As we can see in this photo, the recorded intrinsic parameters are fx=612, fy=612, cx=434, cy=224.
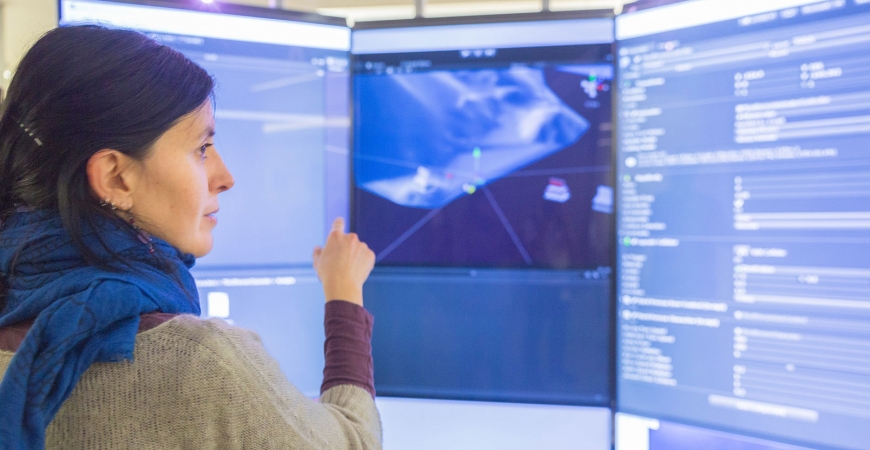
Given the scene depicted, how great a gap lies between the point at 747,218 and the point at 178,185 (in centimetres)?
98

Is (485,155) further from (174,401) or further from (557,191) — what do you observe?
(174,401)

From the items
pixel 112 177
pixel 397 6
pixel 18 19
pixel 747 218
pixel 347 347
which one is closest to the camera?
pixel 112 177

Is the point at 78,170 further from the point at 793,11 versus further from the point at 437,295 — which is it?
the point at 793,11

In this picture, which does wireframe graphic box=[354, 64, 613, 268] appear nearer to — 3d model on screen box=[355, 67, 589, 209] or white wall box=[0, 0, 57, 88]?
3d model on screen box=[355, 67, 589, 209]

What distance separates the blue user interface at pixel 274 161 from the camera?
136 centimetres

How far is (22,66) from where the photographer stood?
79cm

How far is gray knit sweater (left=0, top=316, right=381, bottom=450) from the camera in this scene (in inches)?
27.5

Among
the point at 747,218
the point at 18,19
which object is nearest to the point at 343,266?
the point at 747,218

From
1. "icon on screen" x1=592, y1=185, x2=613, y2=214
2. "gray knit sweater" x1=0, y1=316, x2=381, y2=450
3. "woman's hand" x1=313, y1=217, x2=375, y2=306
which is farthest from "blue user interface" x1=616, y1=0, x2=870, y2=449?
"gray knit sweater" x1=0, y1=316, x2=381, y2=450

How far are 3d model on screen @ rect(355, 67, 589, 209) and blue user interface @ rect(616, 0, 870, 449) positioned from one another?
170 mm

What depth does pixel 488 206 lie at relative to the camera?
4.56ft

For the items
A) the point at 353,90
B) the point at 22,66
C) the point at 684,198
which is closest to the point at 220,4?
the point at 353,90

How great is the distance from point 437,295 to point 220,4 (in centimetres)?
80

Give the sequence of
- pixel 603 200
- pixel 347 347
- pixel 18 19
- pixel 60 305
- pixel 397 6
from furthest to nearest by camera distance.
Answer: pixel 397 6 < pixel 18 19 < pixel 603 200 < pixel 347 347 < pixel 60 305
